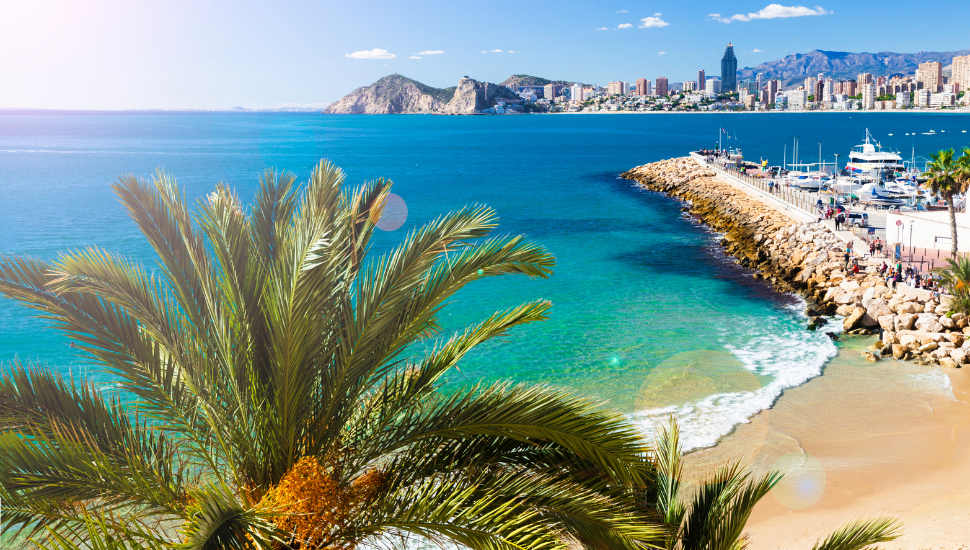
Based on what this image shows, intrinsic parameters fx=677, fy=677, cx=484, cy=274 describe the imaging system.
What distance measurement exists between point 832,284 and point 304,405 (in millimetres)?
27234

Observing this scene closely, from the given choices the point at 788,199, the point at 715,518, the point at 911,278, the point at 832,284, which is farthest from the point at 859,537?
the point at 788,199

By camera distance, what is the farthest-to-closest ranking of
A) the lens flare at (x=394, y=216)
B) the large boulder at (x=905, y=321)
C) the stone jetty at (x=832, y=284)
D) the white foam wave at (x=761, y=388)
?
the lens flare at (x=394, y=216) → the large boulder at (x=905, y=321) → the stone jetty at (x=832, y=284) → the white foam wave at (x=761, y=388)

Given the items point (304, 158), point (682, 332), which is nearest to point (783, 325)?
point (682, 332)

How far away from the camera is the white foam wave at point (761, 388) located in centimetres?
1620

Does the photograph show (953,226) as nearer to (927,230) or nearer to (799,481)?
(927,230)

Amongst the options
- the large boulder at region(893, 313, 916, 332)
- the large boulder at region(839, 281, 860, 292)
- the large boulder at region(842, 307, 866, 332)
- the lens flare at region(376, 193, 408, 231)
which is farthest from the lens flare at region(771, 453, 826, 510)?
the lens flare at region(376, 193, 408, 231)

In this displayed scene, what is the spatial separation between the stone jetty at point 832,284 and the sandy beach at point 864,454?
130 cm

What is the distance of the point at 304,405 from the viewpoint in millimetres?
5211

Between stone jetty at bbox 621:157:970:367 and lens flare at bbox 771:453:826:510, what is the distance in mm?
7813

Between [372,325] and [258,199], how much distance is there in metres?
1.96

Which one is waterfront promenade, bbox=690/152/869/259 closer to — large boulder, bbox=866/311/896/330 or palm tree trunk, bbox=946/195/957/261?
palm tree trunk, bbox=946/195/957/261

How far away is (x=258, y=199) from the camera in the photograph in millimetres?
6391

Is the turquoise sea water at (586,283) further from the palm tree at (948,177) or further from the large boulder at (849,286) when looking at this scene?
the palm tree at (948,177)

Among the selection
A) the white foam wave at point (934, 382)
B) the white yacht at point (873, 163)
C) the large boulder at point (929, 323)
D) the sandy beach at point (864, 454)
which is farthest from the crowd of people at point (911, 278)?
the white yacht at point (873, 163)
